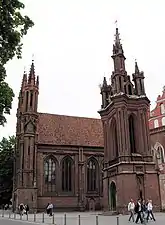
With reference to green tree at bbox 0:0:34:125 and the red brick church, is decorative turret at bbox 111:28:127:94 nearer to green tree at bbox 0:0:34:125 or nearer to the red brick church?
the red brick church

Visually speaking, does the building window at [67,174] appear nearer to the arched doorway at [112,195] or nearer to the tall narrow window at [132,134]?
the arched doorway at [112,195]

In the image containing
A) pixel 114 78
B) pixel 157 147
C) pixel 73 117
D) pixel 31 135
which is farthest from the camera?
pixel 73 117

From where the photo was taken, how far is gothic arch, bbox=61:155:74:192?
54594 mm

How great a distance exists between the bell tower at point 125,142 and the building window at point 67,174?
13862 mm

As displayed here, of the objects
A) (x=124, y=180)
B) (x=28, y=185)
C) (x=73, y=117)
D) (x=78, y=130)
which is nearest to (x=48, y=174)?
(x=28, y=185)

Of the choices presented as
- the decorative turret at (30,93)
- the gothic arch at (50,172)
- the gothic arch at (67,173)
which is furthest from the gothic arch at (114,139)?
the decorative turret at (30,93)

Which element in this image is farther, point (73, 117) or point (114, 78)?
point (73, 117)

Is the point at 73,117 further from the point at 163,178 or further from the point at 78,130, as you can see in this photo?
the point at 163,178

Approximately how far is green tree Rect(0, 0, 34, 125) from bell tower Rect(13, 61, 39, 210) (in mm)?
38076

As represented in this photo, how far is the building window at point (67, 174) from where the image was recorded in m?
54.5

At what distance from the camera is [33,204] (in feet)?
162

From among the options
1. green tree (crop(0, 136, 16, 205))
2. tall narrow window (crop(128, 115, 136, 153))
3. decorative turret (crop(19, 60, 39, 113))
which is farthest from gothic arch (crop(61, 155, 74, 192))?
tall narrow window (crop(128, 115, 136, 153))

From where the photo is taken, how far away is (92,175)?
57375 millimetres

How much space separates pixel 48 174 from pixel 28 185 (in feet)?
15.8
